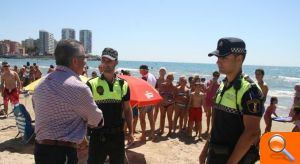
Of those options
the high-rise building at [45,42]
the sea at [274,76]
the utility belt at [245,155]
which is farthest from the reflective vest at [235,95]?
the high-rise building at [45,42]

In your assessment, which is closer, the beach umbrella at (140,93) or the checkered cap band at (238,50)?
the checkered cap band at (238,50)

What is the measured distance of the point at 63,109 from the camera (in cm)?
286

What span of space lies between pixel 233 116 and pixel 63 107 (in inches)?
52.1

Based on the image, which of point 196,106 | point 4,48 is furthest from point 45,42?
point 196,106

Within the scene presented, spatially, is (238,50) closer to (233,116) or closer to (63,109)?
(233,116)

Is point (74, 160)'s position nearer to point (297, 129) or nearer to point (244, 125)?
point (244, 125)

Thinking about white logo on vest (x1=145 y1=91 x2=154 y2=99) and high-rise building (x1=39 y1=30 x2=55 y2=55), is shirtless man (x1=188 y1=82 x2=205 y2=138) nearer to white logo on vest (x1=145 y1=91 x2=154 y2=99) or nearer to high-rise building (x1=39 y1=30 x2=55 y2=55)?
white logo on vest (x1=145 y1=91 x2=154 y2=99)

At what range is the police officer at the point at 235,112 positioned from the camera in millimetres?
2764

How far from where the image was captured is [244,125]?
2820 mm

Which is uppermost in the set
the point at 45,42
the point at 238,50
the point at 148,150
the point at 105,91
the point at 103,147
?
the point at 238,50

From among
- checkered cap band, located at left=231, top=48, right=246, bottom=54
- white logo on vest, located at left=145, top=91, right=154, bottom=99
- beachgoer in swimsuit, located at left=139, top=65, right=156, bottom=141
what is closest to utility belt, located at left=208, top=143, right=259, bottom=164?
checkered cap band, located at left=231, top=48, right=246, bottom=54

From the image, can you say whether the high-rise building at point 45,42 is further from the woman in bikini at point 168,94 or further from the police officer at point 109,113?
the police officer at point 109,113

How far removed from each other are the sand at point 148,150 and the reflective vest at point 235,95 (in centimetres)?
454

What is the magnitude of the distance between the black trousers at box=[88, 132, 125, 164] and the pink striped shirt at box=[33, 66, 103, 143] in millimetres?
1397
